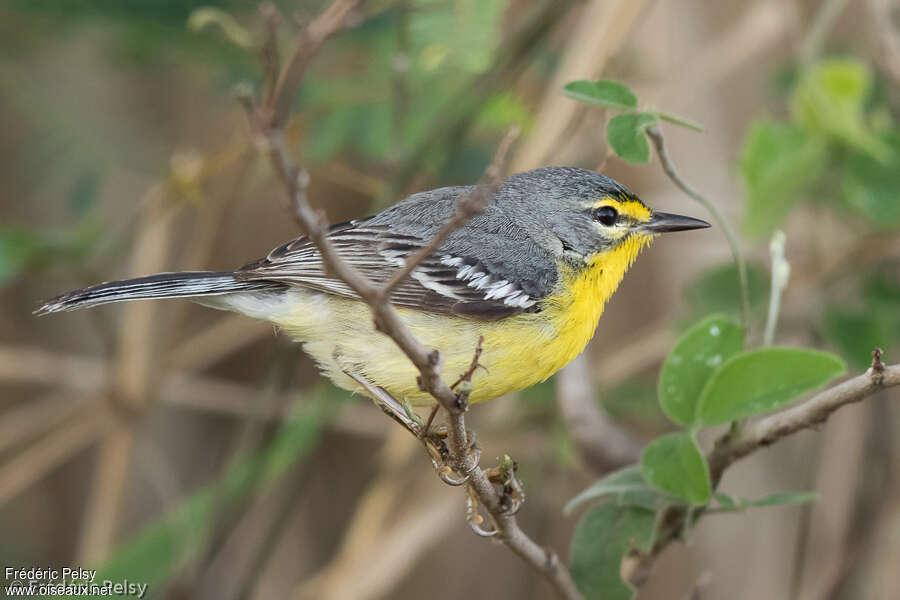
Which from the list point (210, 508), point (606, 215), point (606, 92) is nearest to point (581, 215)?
point (606, 215)

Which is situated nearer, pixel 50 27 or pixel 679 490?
pixel 679 490

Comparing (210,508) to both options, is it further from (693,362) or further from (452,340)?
(693,362)

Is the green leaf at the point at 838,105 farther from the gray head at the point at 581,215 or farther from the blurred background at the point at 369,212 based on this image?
the gray head at the point at 581,215

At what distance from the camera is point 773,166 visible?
10.8 ft

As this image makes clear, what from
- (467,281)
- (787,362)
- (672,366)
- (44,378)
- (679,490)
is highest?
(44,378)

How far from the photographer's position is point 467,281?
9.66 ft

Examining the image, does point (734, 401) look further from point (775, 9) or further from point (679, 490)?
point (775, 9)

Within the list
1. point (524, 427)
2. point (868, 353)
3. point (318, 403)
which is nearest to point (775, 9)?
point (868, 353)

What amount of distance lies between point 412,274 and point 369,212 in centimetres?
186

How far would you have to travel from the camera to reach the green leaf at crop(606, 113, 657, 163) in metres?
2.13

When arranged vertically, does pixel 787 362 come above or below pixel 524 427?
below

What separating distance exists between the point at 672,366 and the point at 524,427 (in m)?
2.37

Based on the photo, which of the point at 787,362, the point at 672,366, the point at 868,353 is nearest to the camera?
the point at 787,362

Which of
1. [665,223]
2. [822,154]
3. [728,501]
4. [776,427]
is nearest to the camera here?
[776,427]
